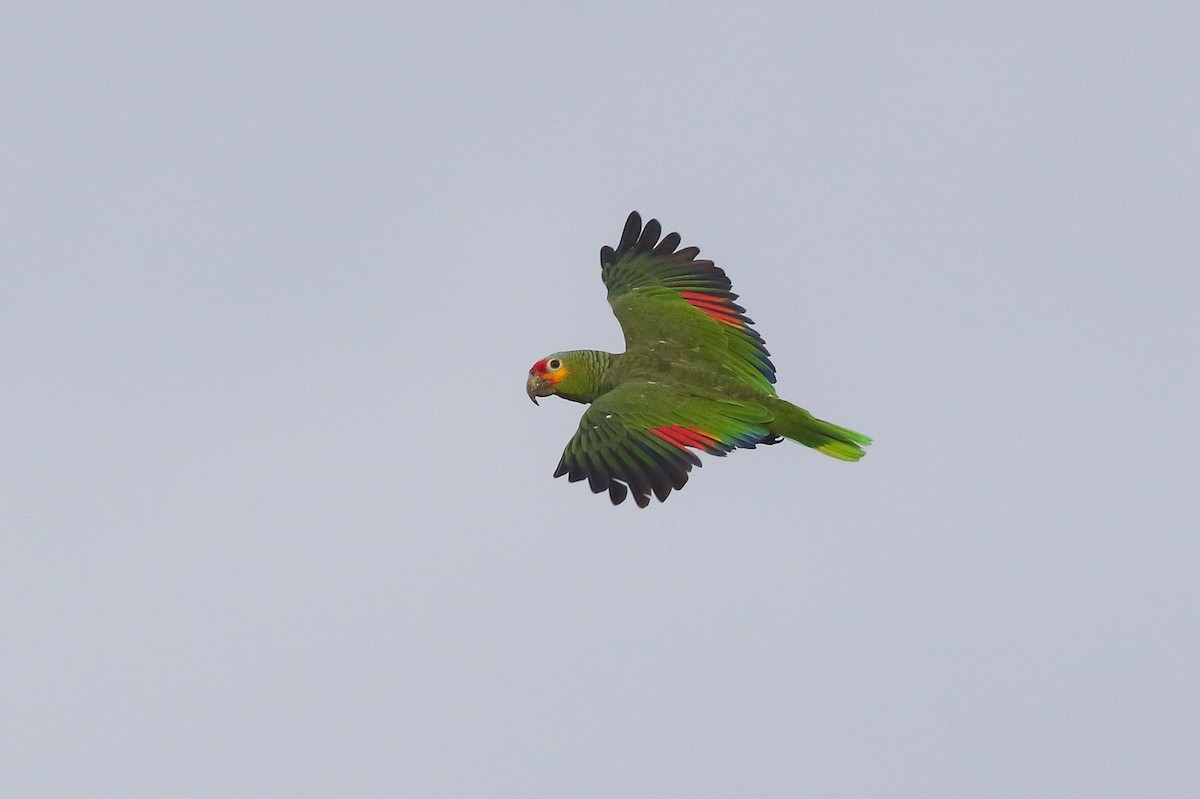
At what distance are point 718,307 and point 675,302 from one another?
57cm

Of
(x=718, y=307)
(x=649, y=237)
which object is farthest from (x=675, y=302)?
(x=649, y=237)

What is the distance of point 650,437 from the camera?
60.3 feet

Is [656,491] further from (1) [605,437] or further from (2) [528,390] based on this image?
(2) [528,390]

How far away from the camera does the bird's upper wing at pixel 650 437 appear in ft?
59.1

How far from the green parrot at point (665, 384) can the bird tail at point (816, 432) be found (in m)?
0.01

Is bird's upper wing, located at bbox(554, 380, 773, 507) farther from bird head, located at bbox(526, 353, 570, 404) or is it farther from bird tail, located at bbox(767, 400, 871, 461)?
bird head, located at bbox(526, 353, 570, 404)

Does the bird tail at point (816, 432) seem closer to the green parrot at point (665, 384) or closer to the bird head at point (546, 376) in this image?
the green parrot at point (665, 384)

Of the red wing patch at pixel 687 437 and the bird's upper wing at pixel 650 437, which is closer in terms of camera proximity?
the bird's upper wing at pixel 650 437

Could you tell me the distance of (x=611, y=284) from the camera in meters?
21.9

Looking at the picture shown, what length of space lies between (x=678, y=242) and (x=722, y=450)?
438cm

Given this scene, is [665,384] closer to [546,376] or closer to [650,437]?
[650,437]

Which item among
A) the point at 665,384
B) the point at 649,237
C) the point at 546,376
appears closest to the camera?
the point at 665,384

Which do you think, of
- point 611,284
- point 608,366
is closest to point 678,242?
point 611,284

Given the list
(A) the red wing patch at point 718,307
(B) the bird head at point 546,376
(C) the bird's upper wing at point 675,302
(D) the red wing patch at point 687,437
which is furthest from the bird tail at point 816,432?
(B) the bird head at point 546,376
